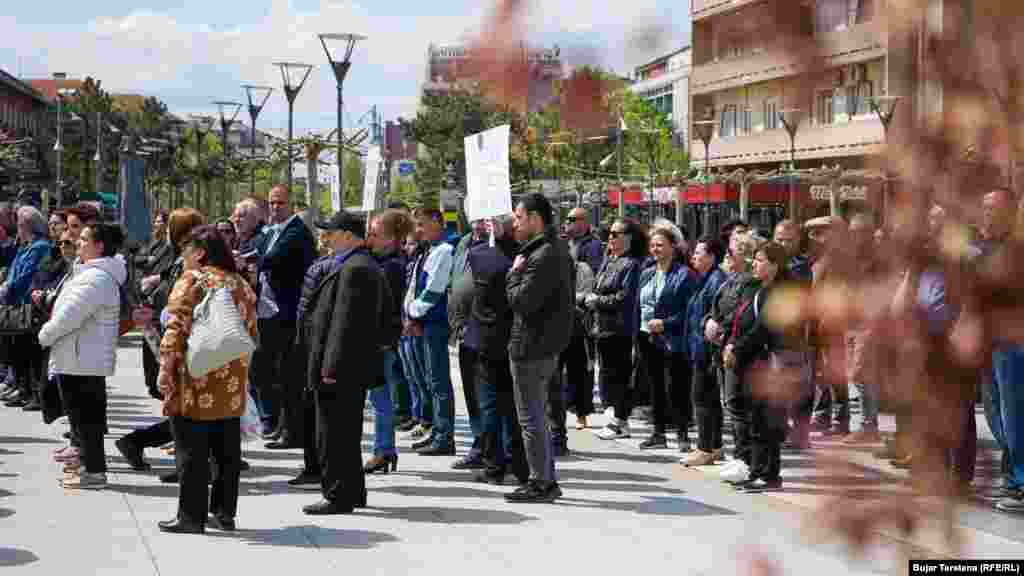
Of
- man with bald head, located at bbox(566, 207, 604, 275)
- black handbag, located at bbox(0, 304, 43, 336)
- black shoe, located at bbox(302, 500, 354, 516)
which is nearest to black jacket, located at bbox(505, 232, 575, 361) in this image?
black shoe, located at bbox(302, 500, 354, 516)

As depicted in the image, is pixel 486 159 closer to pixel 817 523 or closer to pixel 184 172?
pixel 817 523

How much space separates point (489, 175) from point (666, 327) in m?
2.08

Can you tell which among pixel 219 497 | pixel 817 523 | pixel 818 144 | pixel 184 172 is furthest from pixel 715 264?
pixel 184 172

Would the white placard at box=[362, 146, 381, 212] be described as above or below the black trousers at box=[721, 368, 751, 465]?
above

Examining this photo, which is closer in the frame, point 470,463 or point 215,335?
point 215,335

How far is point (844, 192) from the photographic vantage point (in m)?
1.83

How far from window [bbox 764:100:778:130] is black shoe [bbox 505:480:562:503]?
701cm

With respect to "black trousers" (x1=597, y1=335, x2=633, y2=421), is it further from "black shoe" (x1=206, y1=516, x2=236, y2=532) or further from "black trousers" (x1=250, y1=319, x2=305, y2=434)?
"black shoe" (x1=206, y1=516, x2=236, y2=532)

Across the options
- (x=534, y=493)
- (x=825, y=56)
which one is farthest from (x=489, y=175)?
(x=825, y=56)

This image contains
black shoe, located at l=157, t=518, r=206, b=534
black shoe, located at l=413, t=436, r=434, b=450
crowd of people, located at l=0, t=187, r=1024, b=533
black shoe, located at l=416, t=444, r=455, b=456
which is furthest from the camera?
black shoe, located at l=413, t=436, r=434, b=450

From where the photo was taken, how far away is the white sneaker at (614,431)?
11.9m

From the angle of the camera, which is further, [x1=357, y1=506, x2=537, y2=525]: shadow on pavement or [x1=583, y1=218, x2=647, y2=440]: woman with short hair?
[x1=583, y1=218, x2=647, y2=440]: woman with short hair

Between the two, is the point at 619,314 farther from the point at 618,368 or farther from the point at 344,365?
the point at 344,365

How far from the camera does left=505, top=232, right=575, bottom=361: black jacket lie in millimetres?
8578
